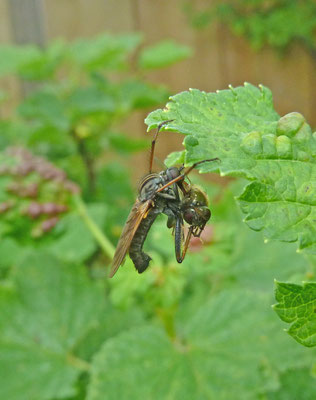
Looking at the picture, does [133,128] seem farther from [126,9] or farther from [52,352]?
[52,352]

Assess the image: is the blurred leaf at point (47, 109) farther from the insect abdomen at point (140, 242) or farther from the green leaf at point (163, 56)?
the insect abdomen at point (140, 242)

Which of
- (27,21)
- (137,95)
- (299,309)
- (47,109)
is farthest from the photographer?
(27,21)

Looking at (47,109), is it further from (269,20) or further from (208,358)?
(269,20)

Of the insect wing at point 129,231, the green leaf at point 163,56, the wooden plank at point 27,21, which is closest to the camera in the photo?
the insect wing at point 129,231

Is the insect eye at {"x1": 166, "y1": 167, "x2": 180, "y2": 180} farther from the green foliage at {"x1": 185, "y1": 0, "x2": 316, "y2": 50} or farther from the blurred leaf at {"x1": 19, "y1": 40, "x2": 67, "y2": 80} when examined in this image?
the green foliage at {"x1": 185, "y1": 0, "x2": 316, "y2": 50}

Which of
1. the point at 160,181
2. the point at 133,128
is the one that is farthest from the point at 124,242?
the point at 133,128

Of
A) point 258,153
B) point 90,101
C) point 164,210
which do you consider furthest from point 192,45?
point 258,153

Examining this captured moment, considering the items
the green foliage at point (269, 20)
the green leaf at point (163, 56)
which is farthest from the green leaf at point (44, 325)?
the green foliage at point (269, 20)

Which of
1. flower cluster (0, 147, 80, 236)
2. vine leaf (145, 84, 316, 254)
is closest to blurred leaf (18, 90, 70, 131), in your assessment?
flower cluster (0, 147, 80, 236)
